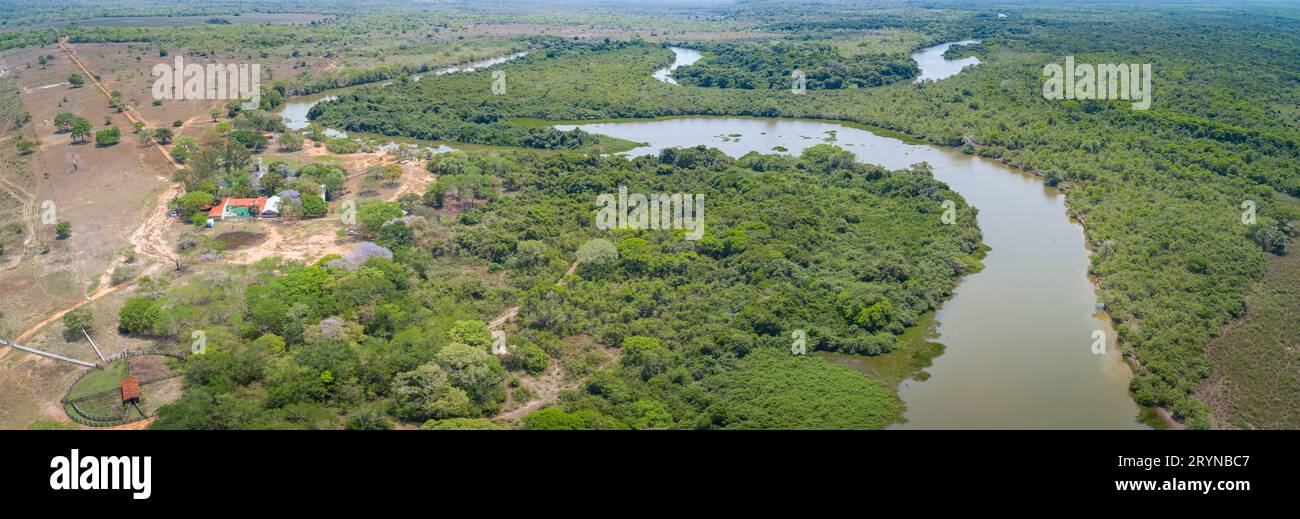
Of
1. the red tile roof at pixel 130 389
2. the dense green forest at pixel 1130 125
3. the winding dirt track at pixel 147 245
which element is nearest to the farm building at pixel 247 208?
the winding dirt track at pixel 147 245

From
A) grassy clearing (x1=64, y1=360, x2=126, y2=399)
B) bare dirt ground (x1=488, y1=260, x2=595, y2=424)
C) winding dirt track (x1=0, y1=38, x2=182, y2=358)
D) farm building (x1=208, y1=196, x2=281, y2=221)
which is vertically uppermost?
farm building (x1=208, y1=196, x2=281, y2=221)

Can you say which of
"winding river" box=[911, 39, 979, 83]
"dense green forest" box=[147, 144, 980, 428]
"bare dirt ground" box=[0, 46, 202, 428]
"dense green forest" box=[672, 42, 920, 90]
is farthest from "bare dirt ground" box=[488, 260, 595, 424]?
"winding river" box=[911, 39, 979, 83]

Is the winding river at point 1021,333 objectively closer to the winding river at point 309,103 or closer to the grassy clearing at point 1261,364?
the grassy clearing at point 1261,364

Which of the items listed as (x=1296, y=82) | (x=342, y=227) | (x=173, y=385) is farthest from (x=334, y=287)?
(x=1296, y=82)

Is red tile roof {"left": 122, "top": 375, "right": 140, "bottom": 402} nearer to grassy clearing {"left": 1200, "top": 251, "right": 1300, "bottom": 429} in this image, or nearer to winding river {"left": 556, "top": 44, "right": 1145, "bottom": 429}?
winding river {"left": 556, "top": 44, "right": 1145, "bottom": 429}

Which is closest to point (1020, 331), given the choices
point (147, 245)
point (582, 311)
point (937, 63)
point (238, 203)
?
point (582, 311)

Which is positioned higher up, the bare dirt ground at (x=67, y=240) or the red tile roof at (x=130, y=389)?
the bare dirt ground at (x=67, y=240)
